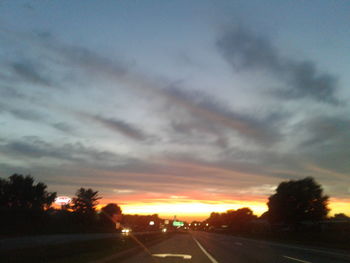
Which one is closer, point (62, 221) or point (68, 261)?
point (68, 261)

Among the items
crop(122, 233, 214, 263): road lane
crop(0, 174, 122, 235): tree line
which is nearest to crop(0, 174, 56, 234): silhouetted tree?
crop(0, 174, 122, 235): tree line

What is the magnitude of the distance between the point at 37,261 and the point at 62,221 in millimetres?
63623

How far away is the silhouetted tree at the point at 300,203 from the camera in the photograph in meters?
85.5

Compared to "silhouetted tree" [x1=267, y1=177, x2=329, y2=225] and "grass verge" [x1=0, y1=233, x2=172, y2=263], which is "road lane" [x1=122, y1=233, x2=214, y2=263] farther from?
"silhouetted tree" [x1=267, y1=177, x2=329, y2=225]

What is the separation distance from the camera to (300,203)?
86000 millimetres

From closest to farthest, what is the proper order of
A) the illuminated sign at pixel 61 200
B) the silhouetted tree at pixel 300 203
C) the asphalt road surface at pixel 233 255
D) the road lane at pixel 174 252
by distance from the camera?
the road lane at pixel 174 252 < the asphalt road surface at pixel 233 255 < the silhouetted tree at pixel 300 203 < the illuminated sign at pixel 61 200

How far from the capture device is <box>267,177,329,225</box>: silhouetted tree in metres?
85.5

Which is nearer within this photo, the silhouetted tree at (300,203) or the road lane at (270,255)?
the road lane at (270,255)

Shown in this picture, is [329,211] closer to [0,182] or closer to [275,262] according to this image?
[275,262]

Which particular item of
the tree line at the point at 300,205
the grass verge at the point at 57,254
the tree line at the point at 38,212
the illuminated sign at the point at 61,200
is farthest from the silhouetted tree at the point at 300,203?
the grass verge at the point at 57,254

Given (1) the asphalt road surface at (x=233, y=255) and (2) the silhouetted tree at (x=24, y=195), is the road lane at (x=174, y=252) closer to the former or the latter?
(1) the asphalt road surface at (x=233, y=255)

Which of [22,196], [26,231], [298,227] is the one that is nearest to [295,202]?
[298,227]

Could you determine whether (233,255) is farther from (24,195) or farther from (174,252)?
(24,195)

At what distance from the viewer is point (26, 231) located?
5422cm
